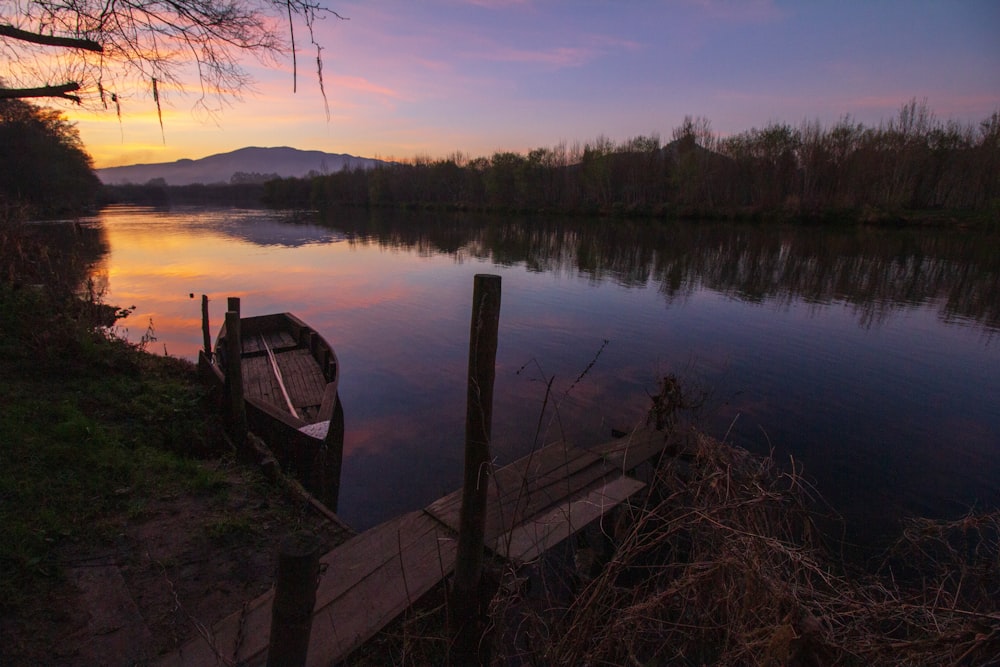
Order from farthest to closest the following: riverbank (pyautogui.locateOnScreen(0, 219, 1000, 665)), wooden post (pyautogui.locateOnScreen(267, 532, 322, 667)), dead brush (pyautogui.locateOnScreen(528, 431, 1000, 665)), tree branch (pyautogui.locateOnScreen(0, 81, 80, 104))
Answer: tree branch (pyautogui.locateOnScreen(0, 81, 80, 104))
riverbank (pyautogui.locateOnScreen(0, 219, 1000, 665))
dead brush (pyautogui.locateOnScreen(528, 431, 1000, 665))
wooden post (pyautogui.locateOnScreen(267, 532, 322, 667))

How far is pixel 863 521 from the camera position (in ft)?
22.1

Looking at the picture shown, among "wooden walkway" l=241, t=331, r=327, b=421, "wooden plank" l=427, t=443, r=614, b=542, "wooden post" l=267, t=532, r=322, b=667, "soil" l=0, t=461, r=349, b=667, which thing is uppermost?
"wooden post" l=267, t=532, r=322, b=667

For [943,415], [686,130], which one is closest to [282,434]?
[943,415]

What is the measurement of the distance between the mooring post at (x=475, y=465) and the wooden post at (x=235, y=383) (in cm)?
514

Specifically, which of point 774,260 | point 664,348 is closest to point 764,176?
point 774,260

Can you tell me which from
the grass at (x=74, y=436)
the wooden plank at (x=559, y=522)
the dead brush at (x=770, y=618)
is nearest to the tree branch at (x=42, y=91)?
the grass at (x=74, y=436)

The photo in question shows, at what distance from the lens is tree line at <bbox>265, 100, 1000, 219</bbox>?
5522 cm

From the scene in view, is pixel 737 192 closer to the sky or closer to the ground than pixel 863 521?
closer to the sky

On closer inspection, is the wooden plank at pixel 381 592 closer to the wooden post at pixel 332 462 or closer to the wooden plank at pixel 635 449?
the wooden plank at pixel 635 449

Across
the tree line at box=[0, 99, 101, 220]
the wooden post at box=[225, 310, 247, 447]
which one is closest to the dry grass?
the wooden post at box=[225, 310, 247, 447]

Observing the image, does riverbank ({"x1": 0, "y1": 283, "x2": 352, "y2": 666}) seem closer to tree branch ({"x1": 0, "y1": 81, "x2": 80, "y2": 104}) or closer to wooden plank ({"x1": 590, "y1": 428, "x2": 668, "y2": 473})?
wooden plank ({"x1": 590, "y1": 428, "x2": 668, "y2": 473})

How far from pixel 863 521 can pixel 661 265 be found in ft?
77.3

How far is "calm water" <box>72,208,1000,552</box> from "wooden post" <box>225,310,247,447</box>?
1817 millimetres

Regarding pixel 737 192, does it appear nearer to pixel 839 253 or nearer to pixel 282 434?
pixel 839 253
